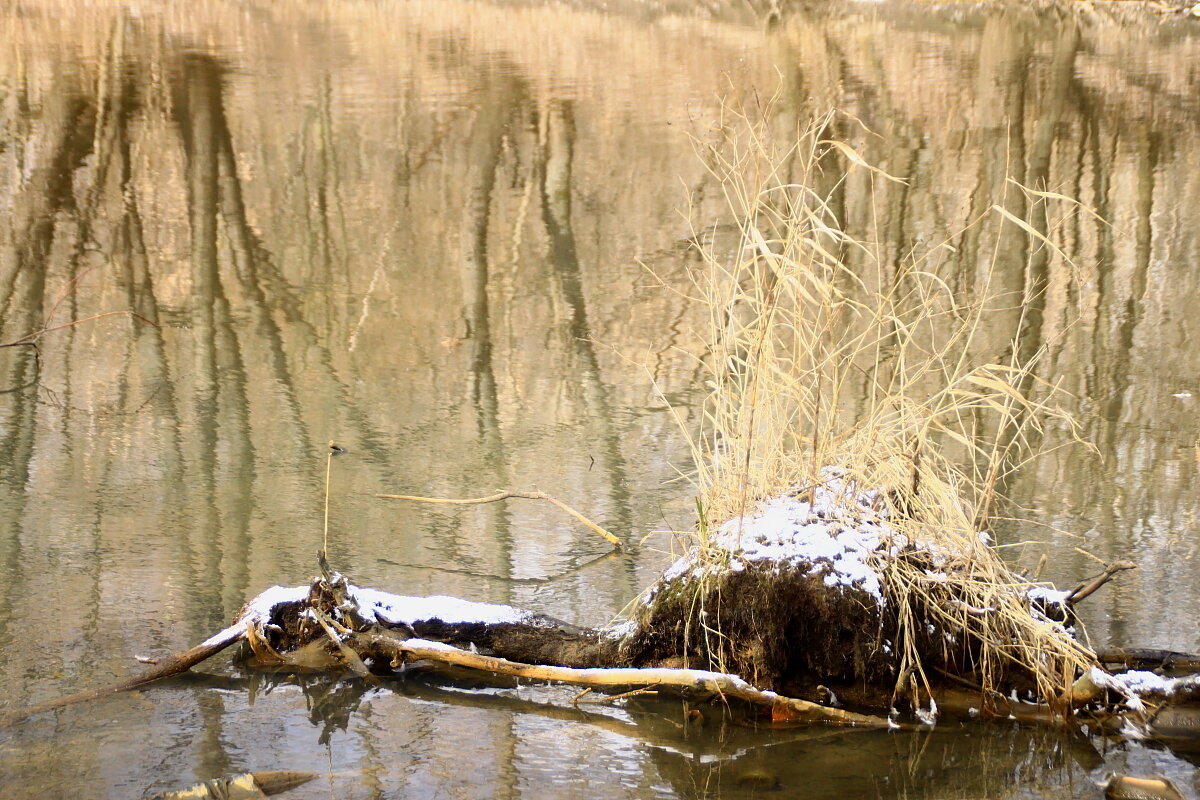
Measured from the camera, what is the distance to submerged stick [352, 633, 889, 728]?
12.1 ft

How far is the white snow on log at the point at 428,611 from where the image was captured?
4.01m

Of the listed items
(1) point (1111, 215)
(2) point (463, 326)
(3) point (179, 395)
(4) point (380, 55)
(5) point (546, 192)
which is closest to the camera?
(3) point (179, 395)

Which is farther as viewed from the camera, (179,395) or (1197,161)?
(1197,161)

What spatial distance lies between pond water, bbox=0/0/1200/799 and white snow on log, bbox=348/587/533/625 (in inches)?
7.8

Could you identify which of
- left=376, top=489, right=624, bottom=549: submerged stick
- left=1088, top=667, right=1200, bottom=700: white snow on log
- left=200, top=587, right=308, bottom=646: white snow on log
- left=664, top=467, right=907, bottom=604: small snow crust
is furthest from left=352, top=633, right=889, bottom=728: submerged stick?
left=376, top=489, right=624, bottom=549: submerged stick

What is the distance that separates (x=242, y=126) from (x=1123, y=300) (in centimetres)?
1069

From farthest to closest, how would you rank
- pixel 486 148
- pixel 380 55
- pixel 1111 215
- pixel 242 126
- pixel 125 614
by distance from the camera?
pixel 380 55
pixel 242 126
pixel 486 148
pixel 1111 215
pixel 125 614

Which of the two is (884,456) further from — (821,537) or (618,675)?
(618,675)

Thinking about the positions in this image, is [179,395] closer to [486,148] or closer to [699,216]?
[699,216]

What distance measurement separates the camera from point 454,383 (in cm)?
704

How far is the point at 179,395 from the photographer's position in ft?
22.2

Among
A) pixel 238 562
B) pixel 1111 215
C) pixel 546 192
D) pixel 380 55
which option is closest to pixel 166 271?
pixel 546 192

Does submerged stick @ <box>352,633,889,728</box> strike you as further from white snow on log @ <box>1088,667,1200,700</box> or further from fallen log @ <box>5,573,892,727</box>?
white snow on log @ <box>1088,667,1200,700</box>

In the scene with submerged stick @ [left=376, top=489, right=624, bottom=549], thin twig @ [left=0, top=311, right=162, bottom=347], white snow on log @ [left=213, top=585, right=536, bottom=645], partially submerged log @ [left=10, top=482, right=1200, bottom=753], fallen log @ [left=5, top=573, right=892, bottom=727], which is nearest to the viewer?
partially submerged log @ [left=10, top=482, right=1200, bottom=753]
